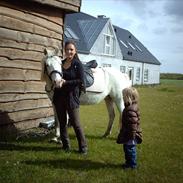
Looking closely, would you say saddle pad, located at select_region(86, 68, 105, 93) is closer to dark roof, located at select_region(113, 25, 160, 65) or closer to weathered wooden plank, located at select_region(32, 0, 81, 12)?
weathered wooden plank, located at select_region(32, 0, 81, 12)

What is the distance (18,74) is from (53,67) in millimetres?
2553

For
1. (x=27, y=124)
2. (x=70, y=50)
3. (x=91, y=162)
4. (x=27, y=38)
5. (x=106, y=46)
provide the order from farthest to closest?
1. (x=106, y=46)
2. (x=27, y=124)
3. (x=27, y=38)
4. (x=70, y=50)
5. (x=91, y=162)

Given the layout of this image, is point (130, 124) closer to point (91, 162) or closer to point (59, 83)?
point (91, 162)

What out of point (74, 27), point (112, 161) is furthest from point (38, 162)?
point (74, 27)

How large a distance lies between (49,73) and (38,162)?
1851 mm

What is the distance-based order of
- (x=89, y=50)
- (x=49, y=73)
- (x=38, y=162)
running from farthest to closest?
(x=89, y=50) → (x=49, y=73) → (x=38, y=162)

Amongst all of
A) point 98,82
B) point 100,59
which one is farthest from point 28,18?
point 100,59

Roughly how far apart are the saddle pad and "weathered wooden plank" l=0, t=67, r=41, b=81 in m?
1.94

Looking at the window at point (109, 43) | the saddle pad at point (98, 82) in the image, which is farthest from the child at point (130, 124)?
the window at point (109, 43)

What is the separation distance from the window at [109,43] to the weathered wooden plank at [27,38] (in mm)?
29114

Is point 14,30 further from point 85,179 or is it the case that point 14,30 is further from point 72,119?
point 85,179

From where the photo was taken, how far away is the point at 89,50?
36250 millimetres

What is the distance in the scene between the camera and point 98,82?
9305 mm

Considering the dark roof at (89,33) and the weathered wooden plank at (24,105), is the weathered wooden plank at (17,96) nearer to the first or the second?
the weathered wooden plank at (24,105)
